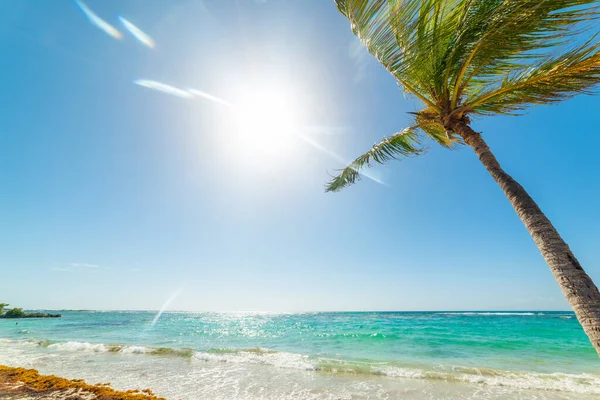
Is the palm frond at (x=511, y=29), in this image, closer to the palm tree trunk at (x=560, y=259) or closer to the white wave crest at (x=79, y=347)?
the palm tree trunk at (x=560, y=259)

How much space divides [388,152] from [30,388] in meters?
9.74

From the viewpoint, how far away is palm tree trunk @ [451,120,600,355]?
2084mm

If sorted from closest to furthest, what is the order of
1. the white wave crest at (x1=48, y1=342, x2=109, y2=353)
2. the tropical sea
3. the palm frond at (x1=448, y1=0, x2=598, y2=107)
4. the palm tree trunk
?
the palm tree trunk
the palm frond at (x1=448, y1=0, x2=598, y2=107)
the tropical sea
the white wave crest at (x1=48, y1=342, x2=109, y2=353)

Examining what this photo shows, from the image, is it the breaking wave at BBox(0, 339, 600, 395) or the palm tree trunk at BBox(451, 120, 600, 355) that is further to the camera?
the breaking wave at BBox(0, 339, 600, 395)

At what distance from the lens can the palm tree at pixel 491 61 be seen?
8.51 ft

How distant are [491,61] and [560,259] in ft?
8.98

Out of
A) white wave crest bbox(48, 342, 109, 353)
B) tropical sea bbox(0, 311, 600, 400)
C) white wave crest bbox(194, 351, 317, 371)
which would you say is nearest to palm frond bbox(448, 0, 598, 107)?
tropical sea bbox(0, 311, 600, 400)

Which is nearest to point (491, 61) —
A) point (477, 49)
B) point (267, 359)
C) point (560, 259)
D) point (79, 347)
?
point (477, 49)

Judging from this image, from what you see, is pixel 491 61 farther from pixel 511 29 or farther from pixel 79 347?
pixel 79 347

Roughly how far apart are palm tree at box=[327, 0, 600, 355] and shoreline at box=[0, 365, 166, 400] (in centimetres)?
774

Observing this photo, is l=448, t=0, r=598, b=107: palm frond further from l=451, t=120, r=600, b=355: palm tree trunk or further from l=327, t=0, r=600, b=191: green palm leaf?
l=451, t=120, r=600, b=355: palm tree trunk

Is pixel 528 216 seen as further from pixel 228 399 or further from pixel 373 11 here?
pixel 228 399

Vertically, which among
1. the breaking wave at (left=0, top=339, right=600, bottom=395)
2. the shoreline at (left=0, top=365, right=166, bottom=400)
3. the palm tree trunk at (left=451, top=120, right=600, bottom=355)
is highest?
the palm tree trunk at (left=451, top=120, right=600, bottom=355)

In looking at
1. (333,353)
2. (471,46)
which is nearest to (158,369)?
(333,353)
